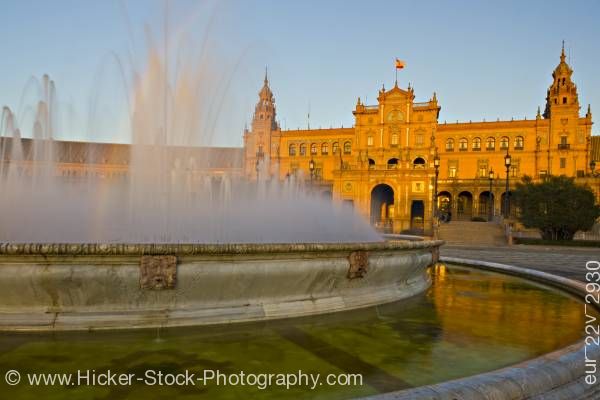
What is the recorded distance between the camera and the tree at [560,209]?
30.2 m

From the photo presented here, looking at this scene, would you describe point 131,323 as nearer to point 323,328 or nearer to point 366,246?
point 323,328

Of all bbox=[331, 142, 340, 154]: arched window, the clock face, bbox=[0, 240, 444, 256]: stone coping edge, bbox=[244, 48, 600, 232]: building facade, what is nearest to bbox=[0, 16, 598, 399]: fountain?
bbox=[0, 240, 444, 256]: stone coping edge

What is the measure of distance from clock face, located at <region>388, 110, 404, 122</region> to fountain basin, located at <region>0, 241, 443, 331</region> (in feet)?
207

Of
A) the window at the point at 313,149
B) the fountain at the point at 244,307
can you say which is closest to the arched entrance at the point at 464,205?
the window at the point at 313,149

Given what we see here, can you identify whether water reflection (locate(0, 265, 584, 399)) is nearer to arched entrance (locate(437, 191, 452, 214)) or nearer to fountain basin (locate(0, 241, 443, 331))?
fountain basin (locate(0, 241, 443, 331))

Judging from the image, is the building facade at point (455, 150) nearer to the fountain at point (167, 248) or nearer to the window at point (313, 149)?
the window at point (313, 149)

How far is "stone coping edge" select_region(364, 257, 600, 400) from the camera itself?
8.95 feet

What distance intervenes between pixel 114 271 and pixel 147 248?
0.39m

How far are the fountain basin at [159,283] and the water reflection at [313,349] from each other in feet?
0.54

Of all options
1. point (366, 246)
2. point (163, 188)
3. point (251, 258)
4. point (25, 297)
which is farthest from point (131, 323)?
point (163, 188)

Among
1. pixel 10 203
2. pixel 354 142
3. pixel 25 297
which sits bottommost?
pixel 25 297

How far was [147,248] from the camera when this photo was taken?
14.0 ft

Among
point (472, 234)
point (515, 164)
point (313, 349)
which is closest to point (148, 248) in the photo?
point (313, 349)

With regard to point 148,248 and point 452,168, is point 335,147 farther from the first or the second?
point 148,248
